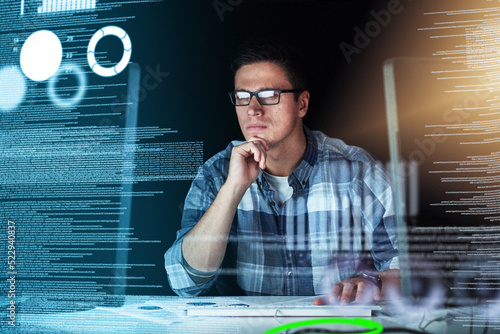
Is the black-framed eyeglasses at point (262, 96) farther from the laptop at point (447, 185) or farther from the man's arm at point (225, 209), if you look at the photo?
the laptop at point (447, 185)

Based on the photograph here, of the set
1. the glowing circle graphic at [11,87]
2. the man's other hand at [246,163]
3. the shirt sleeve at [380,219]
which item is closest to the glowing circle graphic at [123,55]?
the glowing circle graphic at [11,87]

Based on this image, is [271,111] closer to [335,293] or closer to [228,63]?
[228,63]

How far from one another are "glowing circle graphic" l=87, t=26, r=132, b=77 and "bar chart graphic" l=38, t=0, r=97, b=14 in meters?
0.10

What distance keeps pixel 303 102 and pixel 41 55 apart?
885 mm

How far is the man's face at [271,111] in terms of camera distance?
1259 millimetres

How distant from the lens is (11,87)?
1.46 m

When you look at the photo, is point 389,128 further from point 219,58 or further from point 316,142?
point 219,58

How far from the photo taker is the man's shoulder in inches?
49.6

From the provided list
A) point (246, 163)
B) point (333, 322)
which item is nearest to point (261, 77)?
point (246, 163)

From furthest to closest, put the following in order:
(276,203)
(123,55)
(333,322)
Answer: (123,55), (276,203), (333,322)

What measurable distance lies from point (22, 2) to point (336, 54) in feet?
3.50

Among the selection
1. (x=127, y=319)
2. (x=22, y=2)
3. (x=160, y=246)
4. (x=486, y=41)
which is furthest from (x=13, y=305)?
(x=486, y=41)

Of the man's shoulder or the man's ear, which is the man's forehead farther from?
the man's shoulder

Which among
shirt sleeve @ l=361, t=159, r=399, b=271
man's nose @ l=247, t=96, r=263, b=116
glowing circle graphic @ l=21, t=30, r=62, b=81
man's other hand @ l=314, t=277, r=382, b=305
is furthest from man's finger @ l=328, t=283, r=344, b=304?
glowing circle graphic @ l=21, t=30, r=62, b=81
